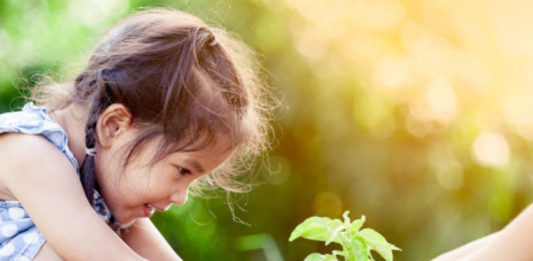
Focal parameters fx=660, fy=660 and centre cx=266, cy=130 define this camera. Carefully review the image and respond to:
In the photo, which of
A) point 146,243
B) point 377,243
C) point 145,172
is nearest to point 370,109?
point 146,243


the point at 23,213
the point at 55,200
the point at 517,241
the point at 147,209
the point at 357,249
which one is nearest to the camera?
the point at 517,241

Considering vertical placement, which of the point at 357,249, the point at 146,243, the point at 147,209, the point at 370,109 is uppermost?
the point at 357,249

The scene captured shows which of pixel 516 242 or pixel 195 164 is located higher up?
pixel 516 242

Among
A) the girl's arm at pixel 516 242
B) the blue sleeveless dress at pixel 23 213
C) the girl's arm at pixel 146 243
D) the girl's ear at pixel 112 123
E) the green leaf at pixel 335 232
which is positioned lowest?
the girl's arm at pixel 146 243

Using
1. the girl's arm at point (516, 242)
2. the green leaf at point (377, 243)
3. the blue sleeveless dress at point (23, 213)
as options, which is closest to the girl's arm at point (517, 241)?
the girl's arm at point (516, 242)

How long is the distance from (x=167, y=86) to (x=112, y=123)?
0.15 m

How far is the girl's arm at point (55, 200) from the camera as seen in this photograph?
1.33 metres

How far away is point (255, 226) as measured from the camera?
9.50 ft

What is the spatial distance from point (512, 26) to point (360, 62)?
0.58 metres

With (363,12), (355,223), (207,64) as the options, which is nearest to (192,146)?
(207,64)

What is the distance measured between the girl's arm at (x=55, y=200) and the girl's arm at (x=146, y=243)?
284 mm

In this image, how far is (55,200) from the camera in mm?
1337

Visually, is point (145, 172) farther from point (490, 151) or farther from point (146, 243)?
point (490, 151)

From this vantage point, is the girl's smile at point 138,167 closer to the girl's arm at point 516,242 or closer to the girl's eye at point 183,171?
the girl's eye at point 183,171
